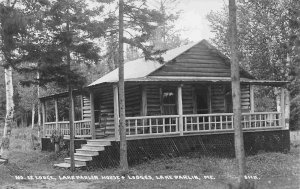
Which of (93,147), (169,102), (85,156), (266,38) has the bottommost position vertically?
(85,156)

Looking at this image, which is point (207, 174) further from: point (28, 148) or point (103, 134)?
point (28, 148)

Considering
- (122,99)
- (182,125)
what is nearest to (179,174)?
(122,99)

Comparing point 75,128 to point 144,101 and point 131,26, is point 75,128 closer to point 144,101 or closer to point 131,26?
point 144,101

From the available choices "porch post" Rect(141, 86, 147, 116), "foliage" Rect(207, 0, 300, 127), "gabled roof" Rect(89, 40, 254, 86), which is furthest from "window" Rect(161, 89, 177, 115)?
"foliage" Rect(207, 0, 300, 127)

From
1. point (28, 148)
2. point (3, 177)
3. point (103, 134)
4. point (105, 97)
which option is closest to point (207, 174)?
point (3, 177)

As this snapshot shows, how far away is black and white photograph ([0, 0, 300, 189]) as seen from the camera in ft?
44.8

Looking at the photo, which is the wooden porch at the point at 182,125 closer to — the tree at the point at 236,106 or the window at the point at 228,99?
the window at the point at 228,99

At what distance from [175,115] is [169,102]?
3.33m

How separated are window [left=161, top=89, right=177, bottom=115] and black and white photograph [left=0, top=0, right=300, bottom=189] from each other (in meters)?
0.06

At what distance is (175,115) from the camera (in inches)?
744

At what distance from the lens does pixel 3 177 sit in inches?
575

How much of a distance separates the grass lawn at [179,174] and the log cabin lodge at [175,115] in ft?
3.14

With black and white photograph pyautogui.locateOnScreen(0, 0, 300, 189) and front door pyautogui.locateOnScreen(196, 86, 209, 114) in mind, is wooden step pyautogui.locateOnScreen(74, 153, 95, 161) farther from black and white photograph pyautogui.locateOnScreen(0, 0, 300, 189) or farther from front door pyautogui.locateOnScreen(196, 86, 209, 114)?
front door pyautogui.locateOnScreen(196, 86, 209, 114)

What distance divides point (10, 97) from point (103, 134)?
597 cm
